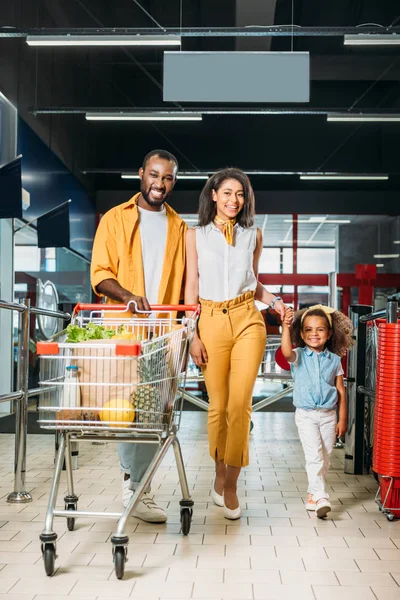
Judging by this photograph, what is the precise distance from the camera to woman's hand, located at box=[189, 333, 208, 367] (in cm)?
375

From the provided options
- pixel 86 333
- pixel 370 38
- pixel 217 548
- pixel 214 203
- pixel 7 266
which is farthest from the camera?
pixel 7 266

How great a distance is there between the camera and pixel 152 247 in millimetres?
3871

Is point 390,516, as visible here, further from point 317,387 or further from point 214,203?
point 214,203

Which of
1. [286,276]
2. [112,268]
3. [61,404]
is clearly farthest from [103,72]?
[61,404]

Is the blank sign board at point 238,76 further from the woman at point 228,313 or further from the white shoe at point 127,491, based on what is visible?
the white shoe at point 127,491

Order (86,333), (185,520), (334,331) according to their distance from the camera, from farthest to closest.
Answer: (334,331) < (185,520) < (86,333)

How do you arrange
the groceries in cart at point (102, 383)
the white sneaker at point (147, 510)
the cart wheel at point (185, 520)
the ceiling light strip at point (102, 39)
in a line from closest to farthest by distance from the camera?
the groceries in cart at point (102, 383) → the cart wheel at point (185, 520) → the white sneaker at point (147, 510) → the ceiling light strip at point (102, 39)

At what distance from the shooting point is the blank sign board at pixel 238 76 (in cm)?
823

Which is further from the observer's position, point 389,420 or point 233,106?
point 233,106

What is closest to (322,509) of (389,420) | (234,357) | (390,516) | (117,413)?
(390,516)

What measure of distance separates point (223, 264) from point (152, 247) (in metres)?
0.36

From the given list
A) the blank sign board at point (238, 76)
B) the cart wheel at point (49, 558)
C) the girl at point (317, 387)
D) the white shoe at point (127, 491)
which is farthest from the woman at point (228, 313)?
the blank sign board at point (238, 76)

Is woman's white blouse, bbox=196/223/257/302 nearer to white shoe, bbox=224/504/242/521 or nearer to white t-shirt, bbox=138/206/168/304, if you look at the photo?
white t-shirt, bbox=138/206/168/304

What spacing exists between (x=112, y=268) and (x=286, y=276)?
11.4m
